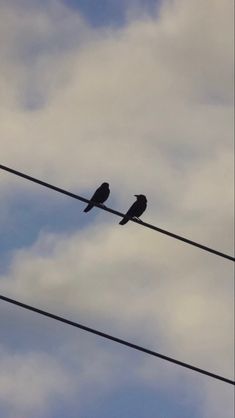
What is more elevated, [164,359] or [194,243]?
[194,243]

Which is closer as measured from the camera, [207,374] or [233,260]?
[207,374]

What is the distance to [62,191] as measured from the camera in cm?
1277

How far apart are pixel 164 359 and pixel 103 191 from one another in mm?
11113

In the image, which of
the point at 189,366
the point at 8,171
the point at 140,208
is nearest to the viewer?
the point at 189,366

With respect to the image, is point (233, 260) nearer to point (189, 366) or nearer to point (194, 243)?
point (194, 243)

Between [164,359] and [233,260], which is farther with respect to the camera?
[233,260]

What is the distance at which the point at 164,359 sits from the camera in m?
11.6

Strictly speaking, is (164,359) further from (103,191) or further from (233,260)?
(103,191)

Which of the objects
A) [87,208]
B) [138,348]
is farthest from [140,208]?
[138,348]

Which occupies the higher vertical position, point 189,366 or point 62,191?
point 62,191

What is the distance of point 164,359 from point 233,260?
6.55 feet

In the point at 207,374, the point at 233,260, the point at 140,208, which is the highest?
the point at 140,208

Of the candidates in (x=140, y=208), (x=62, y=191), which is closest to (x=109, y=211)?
(x=62, y=191)

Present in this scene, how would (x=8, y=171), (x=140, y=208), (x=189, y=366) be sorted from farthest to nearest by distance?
(x=140, y=208), (x=8, y=171), (x=189, y=366)
